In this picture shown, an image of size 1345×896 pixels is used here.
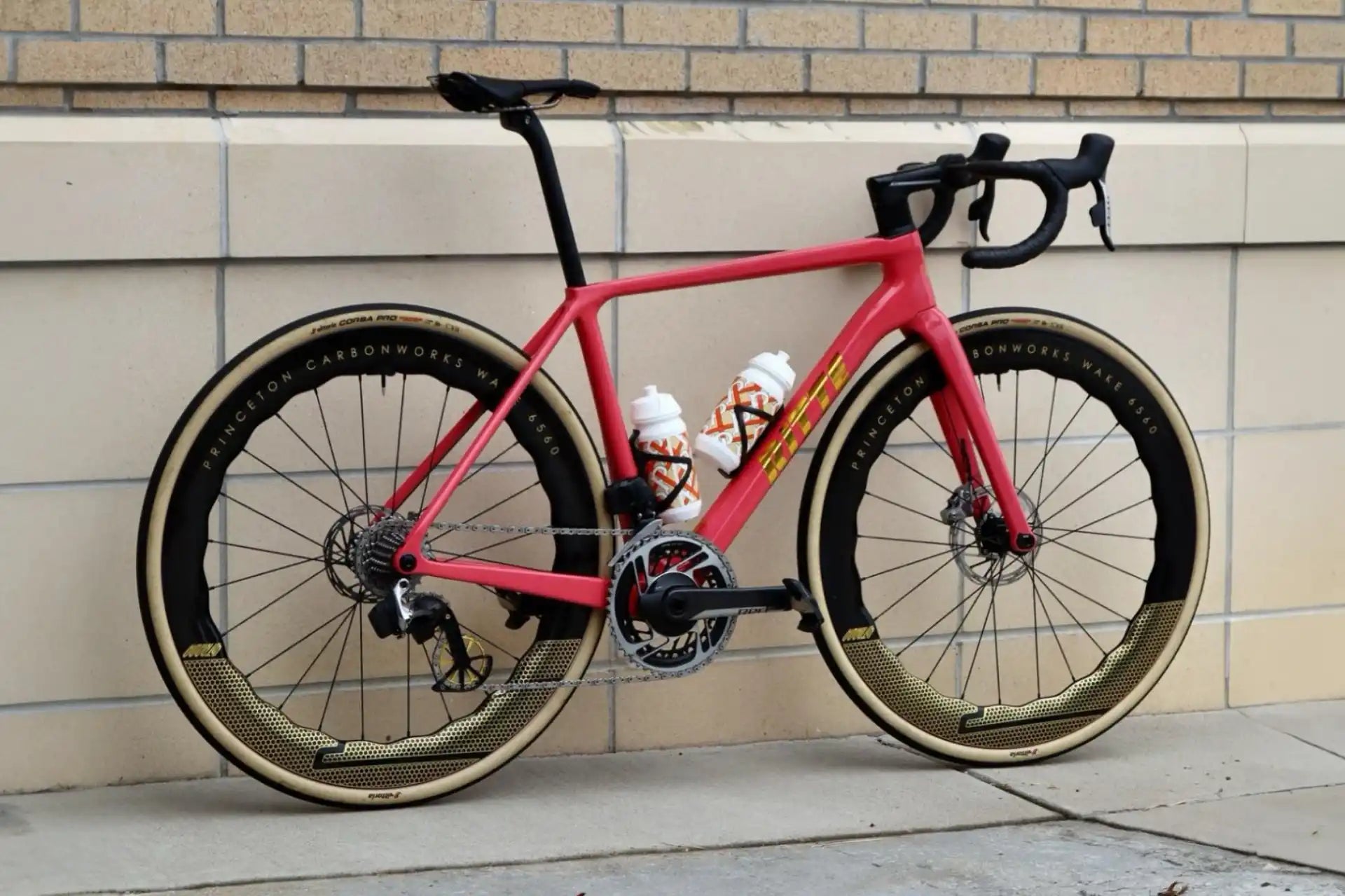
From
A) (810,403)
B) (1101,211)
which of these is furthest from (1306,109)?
(810,403)

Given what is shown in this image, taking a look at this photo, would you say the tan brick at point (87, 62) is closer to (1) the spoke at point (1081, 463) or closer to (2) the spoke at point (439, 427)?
(2) the spoke at point (439, 427)

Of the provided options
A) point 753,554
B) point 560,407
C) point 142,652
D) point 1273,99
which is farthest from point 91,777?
point 1273,99

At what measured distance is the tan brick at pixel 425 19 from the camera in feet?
13.5

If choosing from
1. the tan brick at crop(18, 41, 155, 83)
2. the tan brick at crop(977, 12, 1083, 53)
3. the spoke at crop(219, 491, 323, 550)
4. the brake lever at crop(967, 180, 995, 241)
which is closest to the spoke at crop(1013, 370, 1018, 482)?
the brake lever at crop(967, 180, 995, 241)

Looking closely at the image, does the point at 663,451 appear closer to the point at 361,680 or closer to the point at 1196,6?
the point at 361,680

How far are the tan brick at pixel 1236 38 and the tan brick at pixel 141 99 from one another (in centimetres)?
236

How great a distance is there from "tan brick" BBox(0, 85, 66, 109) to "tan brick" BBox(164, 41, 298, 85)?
0.23m

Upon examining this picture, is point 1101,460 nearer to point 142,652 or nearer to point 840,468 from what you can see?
point 840,468

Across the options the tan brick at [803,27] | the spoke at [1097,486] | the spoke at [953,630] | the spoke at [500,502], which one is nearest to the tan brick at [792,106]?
the tan brick at [803,27]

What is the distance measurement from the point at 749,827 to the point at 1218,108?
86.2 inches

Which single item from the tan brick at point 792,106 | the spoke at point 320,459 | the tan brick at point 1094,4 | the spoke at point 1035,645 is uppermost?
the tan brick at point 1094,4

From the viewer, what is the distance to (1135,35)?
15.3 ft

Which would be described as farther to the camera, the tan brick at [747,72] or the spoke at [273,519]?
the tan brick at [747,72]

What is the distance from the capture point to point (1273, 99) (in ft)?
15.8
